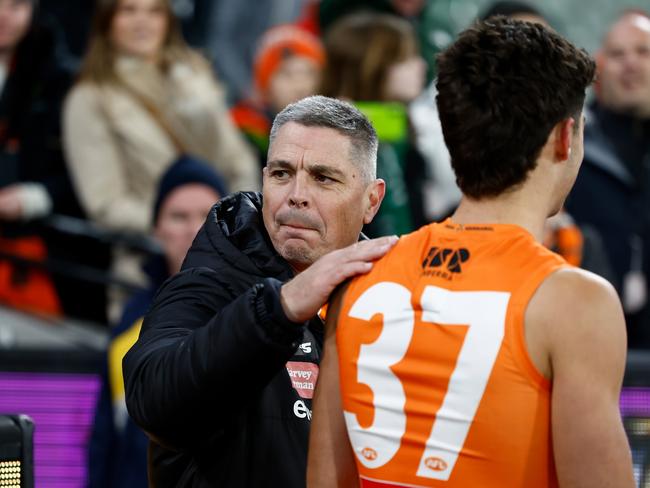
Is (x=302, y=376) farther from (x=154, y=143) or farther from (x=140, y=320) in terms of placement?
(x=154, y=143)

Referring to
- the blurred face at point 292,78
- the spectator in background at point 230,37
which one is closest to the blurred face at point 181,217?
the blurred face at point 292,78

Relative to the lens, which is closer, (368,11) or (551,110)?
(551,110)

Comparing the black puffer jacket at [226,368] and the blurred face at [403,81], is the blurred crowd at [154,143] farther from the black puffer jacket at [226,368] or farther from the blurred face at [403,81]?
the black puffer jacket at [226,368]

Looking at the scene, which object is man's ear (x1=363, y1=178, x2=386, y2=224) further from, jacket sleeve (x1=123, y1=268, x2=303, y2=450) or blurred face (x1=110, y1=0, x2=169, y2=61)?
blurred face (x1=110, y1=0, x2=169, y2=61)

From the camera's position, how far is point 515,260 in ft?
8.47

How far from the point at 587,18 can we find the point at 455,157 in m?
6.42

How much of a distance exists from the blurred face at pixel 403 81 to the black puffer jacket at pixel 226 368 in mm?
2727

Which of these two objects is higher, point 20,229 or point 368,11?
point 368,11

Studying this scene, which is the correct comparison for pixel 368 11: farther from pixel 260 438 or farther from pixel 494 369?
pixel 494 369

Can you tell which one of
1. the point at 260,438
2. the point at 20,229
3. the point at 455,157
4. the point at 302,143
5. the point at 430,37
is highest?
the point at 455,157

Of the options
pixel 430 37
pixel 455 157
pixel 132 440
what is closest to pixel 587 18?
pixel 430 37

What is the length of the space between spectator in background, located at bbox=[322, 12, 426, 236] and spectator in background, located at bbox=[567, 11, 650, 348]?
87cm

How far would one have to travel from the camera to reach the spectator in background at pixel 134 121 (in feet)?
20.8

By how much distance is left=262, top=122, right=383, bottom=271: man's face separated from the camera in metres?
3.33
